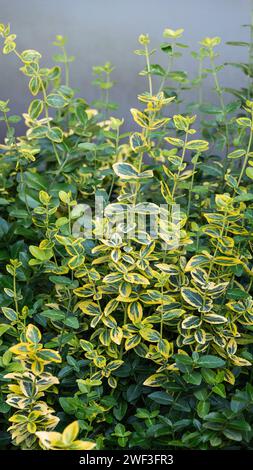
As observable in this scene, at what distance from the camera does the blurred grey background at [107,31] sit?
88.3 inches

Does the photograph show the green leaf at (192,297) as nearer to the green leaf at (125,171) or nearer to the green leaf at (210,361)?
the green leaf at (210,361)

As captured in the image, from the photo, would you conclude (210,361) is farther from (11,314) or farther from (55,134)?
(55,134)

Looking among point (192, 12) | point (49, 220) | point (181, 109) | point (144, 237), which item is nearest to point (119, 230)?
point (144, 237)

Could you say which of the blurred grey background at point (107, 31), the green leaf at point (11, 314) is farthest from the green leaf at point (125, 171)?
the blurred grey background at point (107, 31)

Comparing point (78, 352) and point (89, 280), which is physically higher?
point (89, 280)

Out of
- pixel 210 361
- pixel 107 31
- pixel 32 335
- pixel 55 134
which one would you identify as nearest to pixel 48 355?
pixel 32 335

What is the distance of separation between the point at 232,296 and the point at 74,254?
11.6 inches

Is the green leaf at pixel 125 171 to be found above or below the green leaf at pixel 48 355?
above

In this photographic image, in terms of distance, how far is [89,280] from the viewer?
1184mm

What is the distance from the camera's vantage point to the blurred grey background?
2.24 metres

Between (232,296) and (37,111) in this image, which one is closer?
(232,296)
